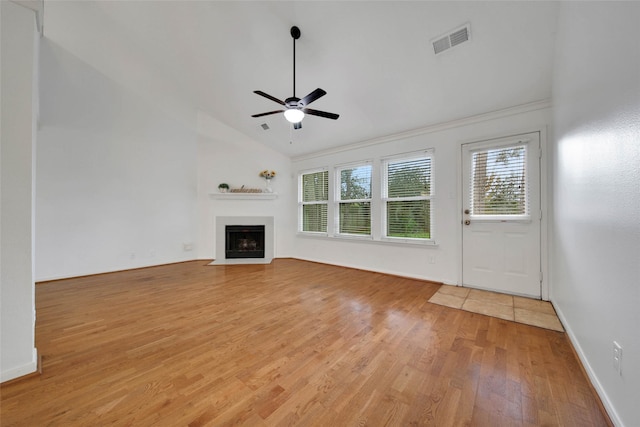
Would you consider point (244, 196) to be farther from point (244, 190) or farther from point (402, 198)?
point (402, 198)

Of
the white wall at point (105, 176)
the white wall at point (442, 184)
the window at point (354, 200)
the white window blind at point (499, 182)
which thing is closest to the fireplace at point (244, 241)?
the white wall at point (105, 176)

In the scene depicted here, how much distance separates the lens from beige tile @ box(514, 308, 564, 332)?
2.17 meters

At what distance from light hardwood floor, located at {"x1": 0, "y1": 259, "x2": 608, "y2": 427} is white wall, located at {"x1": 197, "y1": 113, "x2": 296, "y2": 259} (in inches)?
105

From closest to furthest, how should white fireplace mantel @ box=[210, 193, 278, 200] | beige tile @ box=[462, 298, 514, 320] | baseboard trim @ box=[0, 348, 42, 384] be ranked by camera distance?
baseboard trim @ box=[0, 348, 42, 384] < beige tile @ box=[462, 298, 514, 320] < white fireplace mantel @ box=[210, 193, 278, 200]

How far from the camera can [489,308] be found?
2.59m

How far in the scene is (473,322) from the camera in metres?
2.27

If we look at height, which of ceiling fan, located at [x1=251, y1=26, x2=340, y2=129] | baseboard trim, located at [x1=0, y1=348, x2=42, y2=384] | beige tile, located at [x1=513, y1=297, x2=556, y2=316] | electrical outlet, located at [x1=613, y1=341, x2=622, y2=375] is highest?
ceiling fan, located at [x1=251, y1=26, x2=340, y2=129]

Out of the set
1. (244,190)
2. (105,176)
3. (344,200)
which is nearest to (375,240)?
(344,200)

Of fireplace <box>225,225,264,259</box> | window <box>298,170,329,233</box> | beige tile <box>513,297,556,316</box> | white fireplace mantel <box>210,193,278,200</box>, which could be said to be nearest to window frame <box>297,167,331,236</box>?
window <box>298,170,329,233</box>

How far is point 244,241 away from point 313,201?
6.36 feet

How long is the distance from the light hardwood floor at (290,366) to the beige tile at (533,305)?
575 millimetres

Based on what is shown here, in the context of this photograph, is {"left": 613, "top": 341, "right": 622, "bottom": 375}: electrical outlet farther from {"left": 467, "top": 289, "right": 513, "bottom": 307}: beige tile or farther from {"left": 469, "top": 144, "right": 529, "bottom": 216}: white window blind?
{"left": 469, "top": 144, "right": 529, "bottom": 216}: white window blind

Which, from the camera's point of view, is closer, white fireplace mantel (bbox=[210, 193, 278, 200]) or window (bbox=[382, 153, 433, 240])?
window (bbox=[382, 153, 433, 240])

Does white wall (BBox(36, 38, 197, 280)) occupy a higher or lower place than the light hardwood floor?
higher
